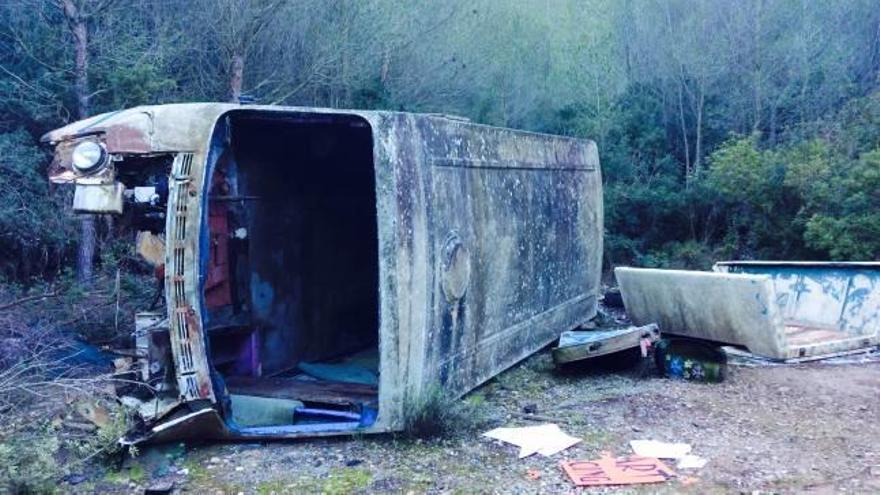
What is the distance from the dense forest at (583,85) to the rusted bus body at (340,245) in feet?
11.4

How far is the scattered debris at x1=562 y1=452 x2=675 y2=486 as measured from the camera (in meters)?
4.28

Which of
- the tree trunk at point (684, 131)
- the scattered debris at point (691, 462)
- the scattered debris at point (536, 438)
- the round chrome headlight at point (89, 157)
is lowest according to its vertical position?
the scattered debris at point (691, 462)

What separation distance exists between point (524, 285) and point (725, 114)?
9735mm

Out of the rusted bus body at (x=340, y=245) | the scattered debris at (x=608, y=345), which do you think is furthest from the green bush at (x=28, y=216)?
the scattered debris at (x=608, y=345)

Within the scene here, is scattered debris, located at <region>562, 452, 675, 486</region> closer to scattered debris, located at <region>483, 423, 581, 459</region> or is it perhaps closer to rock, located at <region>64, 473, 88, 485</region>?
scattered debris, located at <region>483, 423, 581, 459</region>

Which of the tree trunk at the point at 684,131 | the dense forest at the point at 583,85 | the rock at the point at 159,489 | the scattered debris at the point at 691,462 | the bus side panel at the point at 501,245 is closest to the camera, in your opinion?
the rock at the point at 159,489

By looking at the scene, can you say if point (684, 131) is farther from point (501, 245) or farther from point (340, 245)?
point (501, 245)

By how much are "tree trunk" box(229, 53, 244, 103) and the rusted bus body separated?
14.9ft

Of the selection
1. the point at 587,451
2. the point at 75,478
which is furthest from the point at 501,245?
the point at 75,478

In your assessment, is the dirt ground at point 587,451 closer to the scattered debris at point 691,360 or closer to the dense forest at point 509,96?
the scattered debris at point 691,360

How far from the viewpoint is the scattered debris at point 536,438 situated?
476cm

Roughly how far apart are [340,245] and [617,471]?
4058mm

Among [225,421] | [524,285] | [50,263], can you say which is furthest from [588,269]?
[50,263]

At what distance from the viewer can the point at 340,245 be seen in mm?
7617
